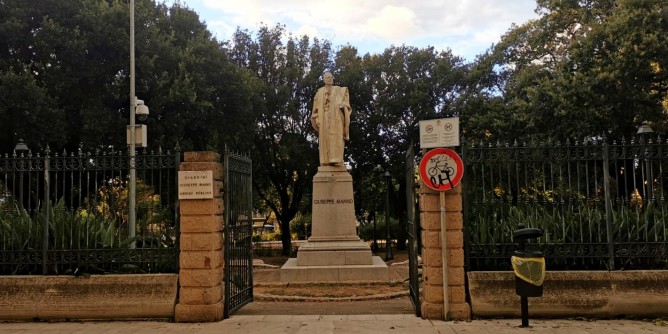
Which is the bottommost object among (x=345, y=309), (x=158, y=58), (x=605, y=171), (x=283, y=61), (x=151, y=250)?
(x=345, y=309)

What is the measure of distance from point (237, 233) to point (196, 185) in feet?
4.41

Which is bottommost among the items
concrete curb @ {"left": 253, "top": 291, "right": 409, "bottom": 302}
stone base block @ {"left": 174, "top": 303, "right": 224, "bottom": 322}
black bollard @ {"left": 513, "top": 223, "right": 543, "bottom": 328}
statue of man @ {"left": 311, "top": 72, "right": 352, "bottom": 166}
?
concrete curb @ {"left": 253, "top": 291, "right": 409, "bottom": 302}

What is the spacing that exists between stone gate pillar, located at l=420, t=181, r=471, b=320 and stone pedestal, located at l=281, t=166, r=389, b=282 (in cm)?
627

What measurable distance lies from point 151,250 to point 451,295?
15.6 ft

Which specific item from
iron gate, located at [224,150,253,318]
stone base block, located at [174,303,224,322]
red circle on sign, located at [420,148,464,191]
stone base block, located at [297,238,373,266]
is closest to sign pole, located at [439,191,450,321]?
red circle on sign, located at [420,148,464,191]

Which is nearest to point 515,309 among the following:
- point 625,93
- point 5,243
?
point 5,243

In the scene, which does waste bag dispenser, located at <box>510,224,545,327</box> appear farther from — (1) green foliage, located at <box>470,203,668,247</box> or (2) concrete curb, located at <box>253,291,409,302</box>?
(2) concrete curb, located at <box>253,291,409,302</box>

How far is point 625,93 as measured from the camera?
730 inches

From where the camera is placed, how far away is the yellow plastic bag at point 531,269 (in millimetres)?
7348

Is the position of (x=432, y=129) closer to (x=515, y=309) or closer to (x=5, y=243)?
(x=515, y=309)

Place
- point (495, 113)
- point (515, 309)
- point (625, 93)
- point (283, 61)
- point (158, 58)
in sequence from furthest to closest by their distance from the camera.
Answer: point (283, 61), point (495, 113), point (158, 58), point (625, 93), point (515, 309)

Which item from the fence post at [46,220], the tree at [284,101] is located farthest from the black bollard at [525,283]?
the tree at [284,101]

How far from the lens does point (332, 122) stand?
54.4 ft

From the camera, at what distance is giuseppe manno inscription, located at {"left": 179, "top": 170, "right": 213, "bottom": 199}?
26.8 ft
